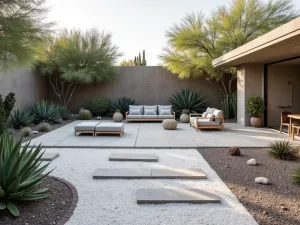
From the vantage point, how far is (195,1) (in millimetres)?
13273

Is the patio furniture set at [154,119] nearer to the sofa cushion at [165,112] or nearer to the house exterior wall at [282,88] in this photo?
the sofa cushion at [165,112]

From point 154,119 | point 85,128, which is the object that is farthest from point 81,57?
point 85,128

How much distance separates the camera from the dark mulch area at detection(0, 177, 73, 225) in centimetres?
323

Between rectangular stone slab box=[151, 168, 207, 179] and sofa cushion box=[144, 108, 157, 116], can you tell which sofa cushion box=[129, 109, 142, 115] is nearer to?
sofa cushion box=[144, 108, 157, 116]

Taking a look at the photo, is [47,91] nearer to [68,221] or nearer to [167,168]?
[167,168]

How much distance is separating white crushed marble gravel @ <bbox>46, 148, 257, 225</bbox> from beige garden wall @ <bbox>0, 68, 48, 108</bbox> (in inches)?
264

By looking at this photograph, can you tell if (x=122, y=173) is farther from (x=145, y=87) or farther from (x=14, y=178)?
(x=145, y=87)

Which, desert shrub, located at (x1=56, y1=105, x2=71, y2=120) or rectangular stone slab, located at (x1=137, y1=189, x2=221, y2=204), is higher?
desert shrub, located at (x1=56, y1=105, x2=71, y2=120)

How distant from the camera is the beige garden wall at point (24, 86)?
446 inches

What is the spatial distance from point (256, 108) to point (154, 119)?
14.7 ft

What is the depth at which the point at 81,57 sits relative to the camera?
1465 cm

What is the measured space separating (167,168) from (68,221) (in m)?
2.60

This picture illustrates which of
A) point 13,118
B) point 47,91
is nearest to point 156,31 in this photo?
point 47,91

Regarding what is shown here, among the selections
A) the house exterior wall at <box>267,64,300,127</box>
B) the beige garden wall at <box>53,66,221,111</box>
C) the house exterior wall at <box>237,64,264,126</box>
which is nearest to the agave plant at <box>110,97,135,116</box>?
the beige garden wall at <box>53,66,221,111</box>
